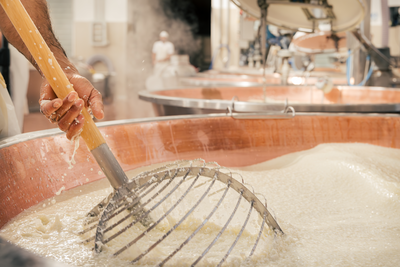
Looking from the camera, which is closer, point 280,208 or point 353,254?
point 353,254

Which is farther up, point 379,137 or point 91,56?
point 91,56

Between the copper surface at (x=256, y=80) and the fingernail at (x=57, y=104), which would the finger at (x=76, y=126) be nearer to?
the fingernail at (x=57, y=104)

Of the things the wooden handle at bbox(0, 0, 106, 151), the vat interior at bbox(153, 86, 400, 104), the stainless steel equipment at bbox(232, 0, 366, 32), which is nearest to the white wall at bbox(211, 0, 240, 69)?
the vat interior at bbox(153, 86, 400, 104)

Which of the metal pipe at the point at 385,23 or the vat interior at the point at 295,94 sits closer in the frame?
the vat interior at the point at 295,94

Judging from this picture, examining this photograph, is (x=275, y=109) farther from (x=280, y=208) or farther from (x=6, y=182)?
(x=6, y=182)

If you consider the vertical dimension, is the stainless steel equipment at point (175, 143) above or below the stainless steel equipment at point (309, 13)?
below

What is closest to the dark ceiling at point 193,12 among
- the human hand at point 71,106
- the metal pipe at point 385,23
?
the metal pipe at point 385,23

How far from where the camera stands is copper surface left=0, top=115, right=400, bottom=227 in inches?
30.0

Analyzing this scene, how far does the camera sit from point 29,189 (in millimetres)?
749

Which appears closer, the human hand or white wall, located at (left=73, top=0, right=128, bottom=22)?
the human hand

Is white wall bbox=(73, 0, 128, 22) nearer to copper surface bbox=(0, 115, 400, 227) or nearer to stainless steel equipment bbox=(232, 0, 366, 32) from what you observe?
stainless steel equipment bbox=(232, 0, 366, 32)

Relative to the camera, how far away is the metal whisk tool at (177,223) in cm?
54

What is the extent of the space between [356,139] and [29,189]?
41.7 inches

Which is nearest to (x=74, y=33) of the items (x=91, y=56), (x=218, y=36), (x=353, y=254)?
(x=91, y=56)
